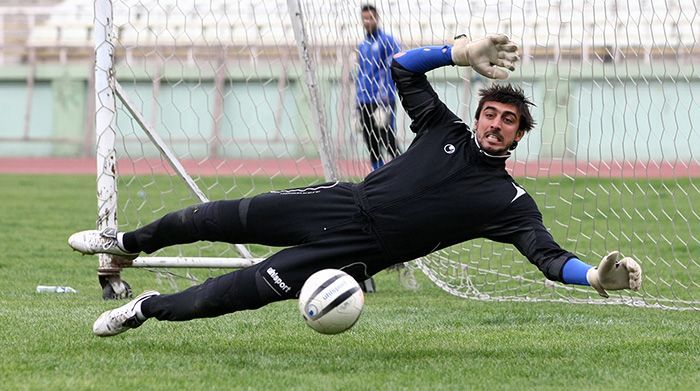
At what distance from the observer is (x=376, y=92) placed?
10.5 metres

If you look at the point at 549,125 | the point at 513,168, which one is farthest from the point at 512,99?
the point at 549,125

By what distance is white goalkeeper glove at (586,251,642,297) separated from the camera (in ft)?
17.8

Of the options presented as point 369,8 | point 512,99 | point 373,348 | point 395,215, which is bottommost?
point 373,348

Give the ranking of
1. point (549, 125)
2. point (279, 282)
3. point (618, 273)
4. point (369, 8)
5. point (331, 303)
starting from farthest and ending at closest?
point (549, 125), point (369, 8), point (279, 282), point (331, 303), point (618, 273)

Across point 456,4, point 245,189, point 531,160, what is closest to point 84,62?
point 245,189

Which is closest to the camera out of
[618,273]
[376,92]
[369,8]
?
[618,273]

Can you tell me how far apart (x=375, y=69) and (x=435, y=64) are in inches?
171

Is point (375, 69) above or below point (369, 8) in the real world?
below

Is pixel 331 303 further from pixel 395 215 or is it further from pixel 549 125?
pixel 549 125

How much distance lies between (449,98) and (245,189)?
6.10 m

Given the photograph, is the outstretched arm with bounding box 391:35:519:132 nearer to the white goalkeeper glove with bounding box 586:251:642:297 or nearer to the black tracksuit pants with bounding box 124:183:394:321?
the black tracksuit pants with bounding box 124:183:394:321

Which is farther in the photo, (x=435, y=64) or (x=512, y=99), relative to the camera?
(x=435, y=64)

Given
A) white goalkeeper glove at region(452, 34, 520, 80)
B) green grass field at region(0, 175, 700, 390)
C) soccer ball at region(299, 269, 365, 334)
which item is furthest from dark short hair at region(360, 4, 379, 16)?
soccer ball at region(299, 269, 365, 334)

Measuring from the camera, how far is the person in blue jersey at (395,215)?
239 inches
